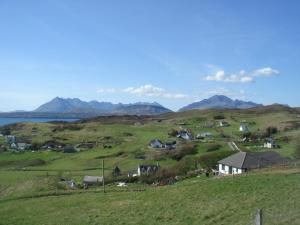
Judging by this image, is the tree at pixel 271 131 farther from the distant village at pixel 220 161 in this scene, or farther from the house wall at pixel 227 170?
the house wall at pixel 227 170

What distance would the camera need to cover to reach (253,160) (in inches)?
2566

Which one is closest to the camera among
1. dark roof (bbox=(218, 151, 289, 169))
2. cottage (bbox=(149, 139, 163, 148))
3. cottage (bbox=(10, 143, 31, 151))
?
dark roof (bbox=(218, 151, 289, 169))

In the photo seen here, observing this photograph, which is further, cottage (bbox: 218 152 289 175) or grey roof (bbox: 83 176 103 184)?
grey roof (bbox: 83 176 103 184)

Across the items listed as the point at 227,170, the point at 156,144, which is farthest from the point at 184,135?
the point at 227,170

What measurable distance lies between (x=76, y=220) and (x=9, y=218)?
7176mm

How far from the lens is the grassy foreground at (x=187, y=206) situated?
2366 centimetres

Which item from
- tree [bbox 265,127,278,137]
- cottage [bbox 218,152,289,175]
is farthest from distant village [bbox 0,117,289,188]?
tree [bbox 265,127,278,137]

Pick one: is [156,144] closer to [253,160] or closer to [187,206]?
[253,160]

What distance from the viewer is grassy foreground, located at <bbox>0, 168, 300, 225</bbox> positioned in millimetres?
23659

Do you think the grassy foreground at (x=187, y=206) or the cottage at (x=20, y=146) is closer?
the grassy foreground at (x=187, y=206)

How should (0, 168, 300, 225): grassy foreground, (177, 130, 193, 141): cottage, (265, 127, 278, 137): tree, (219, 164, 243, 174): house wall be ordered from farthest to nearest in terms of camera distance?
(177, 130, 193, 141): cottage → (265, 127, 278, 137): tree → (219, 164, 243, 174): house wall → (0, 168, 300, 225): grassy foreground

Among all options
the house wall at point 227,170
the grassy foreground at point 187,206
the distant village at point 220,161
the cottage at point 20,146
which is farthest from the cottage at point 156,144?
the grassy foreground at point 187,206

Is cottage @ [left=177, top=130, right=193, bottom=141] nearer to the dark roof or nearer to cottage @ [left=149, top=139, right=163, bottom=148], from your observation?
cottage @ [left=149, top=139, right=163, bottom=148]

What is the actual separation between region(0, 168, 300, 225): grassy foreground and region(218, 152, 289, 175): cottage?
→ 27945 millimetres
